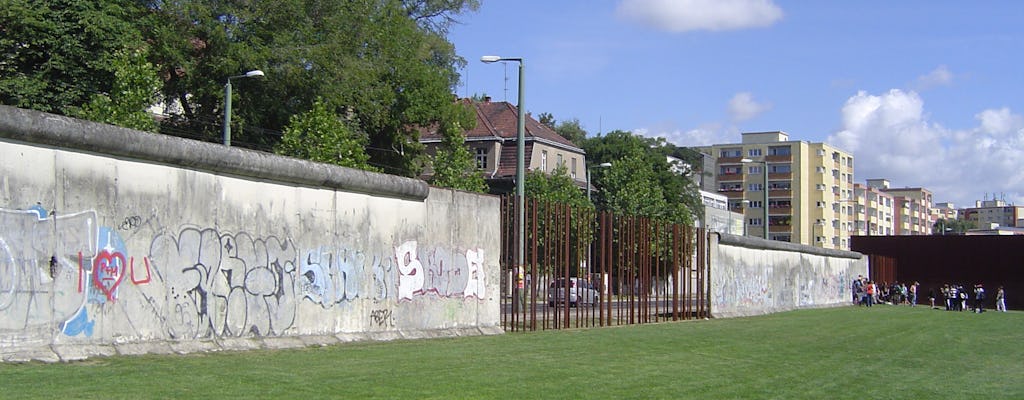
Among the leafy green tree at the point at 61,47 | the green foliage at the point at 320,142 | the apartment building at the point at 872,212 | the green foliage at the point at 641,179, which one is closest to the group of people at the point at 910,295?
the green foliage at the point at 641,179

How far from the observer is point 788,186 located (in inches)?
5522

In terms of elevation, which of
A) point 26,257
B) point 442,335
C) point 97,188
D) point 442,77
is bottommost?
point 442,335

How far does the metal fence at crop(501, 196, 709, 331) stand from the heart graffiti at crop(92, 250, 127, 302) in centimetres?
930

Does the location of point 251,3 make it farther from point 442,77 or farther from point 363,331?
point 363,331

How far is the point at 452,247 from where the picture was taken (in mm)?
Answer: 20203

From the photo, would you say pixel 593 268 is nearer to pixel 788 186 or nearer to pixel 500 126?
pixel 500 126

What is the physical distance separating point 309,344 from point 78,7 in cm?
2897

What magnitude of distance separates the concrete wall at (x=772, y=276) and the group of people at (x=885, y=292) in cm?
55

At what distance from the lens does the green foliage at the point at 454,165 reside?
45.1m

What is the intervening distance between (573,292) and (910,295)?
4067 cm

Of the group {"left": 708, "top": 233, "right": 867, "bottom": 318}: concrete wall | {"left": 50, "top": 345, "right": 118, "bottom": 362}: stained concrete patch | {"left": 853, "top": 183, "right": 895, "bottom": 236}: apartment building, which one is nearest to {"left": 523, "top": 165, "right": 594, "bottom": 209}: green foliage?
{"left": 708, "top": 233, "right": 867, "bottom": 318}: concrete wall

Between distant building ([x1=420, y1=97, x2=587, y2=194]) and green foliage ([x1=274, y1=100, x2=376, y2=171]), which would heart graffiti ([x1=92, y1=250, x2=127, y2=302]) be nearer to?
green foliage ([x1=274, y1=100, x2=376, y2=171])

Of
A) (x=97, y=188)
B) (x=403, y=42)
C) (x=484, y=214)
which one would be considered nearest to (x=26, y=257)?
(x=97, y=188)

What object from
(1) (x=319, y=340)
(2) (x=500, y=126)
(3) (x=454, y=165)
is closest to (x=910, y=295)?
(2) (x=500, y=126)
